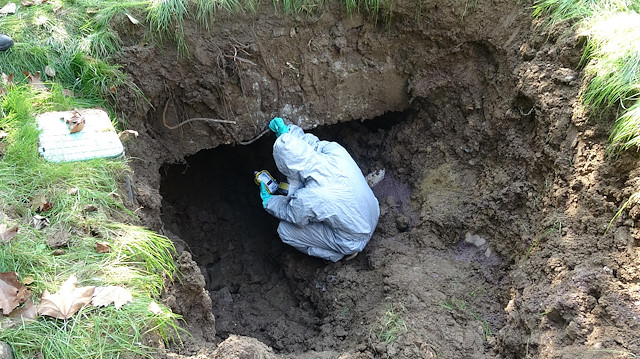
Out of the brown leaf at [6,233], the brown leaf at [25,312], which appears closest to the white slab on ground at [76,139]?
the brown leaf at [6,233]

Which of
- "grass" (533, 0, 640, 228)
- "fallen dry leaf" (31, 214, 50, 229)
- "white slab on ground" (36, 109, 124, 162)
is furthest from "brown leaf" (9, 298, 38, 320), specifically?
"grass" (533, 0, 640, 228)

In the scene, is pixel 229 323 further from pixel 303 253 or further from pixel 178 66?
pixel 178 66

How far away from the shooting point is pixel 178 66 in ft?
10.8

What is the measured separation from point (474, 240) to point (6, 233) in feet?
8.76

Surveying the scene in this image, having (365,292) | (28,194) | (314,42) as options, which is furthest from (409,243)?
(28,194)

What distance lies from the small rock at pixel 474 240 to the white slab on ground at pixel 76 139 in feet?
7.38

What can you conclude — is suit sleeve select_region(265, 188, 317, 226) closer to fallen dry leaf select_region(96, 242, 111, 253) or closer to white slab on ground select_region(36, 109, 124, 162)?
white slab on ground select_region(36, 109, 124, 162)

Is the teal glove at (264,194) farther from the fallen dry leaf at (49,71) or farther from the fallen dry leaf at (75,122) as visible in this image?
the fallen dry leaf at (49,71)

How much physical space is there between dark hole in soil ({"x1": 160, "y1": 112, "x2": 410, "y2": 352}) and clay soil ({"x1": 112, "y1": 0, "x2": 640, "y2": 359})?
0.01 metres

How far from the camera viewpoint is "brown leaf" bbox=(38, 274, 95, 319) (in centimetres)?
181

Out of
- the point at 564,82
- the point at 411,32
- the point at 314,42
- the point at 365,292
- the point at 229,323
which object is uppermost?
the point at 564,82

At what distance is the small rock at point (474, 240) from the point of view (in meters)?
3.19

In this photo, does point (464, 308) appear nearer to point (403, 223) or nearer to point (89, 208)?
point (403, 223)

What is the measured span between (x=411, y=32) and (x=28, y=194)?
272 centimetres
